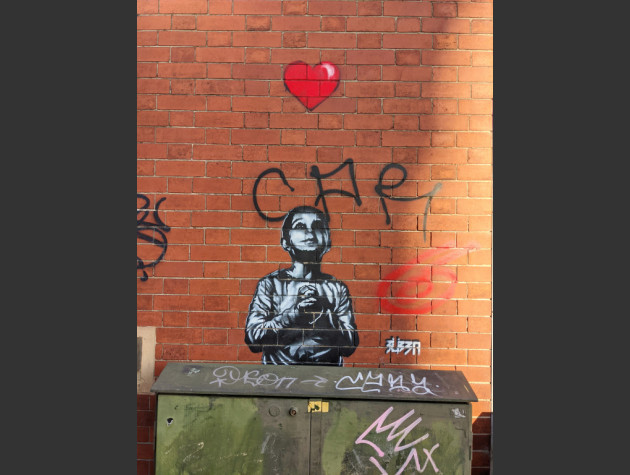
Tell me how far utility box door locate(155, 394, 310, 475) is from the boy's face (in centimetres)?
110

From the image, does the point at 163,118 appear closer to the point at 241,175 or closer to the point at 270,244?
the point at 241,175

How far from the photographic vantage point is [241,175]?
12.6ft

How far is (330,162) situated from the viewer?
3.84m

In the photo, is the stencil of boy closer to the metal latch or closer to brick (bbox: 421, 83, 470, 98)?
the metal latch

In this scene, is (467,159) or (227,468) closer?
(227,468)

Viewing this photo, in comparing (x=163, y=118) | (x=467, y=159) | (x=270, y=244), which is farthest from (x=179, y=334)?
A: (x=467, y=159)

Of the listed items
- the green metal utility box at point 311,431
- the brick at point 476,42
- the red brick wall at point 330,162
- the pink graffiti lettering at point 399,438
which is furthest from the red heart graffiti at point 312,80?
the pink graffiti lettering at point 399,438

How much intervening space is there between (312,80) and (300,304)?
64.6 inches

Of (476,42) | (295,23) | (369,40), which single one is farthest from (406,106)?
(295,23)

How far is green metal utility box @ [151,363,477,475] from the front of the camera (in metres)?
3.32

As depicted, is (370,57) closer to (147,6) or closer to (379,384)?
(147,6)

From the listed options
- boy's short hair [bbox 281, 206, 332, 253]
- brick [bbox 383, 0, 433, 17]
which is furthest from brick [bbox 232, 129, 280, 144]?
brick [bbox 383, 0, 433, 17]

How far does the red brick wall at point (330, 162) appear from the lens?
3.82 m

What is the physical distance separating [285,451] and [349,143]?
7.07 feet
